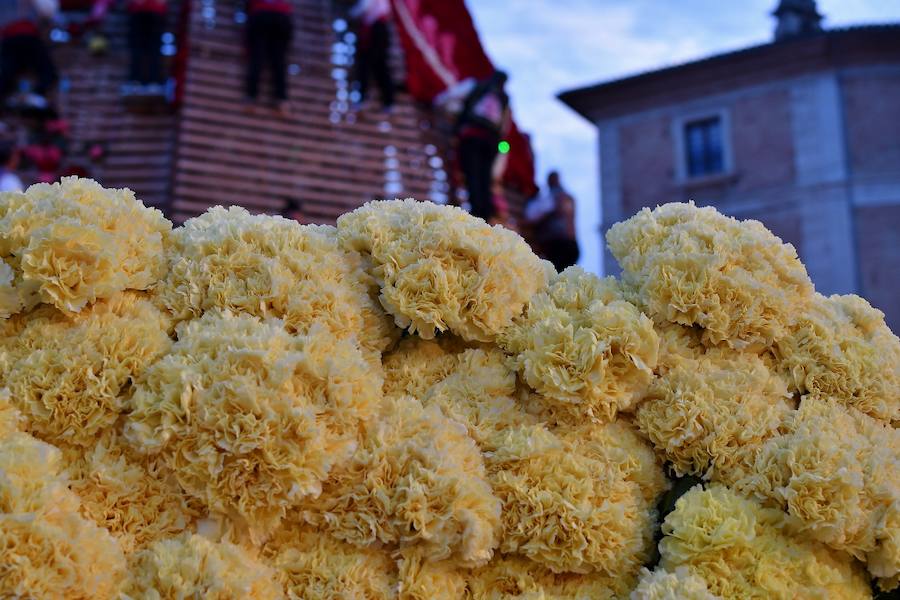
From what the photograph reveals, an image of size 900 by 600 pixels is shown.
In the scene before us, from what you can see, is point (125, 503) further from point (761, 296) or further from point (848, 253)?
point (848, 253)

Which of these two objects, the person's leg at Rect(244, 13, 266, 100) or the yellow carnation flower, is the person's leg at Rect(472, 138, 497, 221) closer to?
the person's leg at Rect(244, 13, 266, 100)

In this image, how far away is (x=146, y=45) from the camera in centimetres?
1058

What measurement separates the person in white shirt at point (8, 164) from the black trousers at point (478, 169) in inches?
199

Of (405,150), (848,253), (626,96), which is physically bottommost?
(848,253)

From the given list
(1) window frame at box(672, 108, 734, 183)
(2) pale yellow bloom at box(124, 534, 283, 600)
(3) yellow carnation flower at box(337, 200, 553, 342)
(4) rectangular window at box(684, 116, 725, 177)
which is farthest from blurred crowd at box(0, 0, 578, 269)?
(4) rectangular window at box(684, 116, 725, 177)

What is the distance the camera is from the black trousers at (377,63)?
10922 millimetres

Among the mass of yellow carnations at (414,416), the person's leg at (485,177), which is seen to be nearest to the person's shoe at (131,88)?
the person's leg at (485,177)

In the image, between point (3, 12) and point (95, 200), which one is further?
point (3, 12)

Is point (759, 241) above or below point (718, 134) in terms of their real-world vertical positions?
below

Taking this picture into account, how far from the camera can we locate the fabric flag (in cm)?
1155

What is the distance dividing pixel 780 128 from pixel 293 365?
19.9 meters

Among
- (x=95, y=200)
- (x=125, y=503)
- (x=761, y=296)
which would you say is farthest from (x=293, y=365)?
(x=761, y=296)

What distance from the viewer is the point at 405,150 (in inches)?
440

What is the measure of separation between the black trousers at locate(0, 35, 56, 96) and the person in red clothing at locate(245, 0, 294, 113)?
87.6 inches
